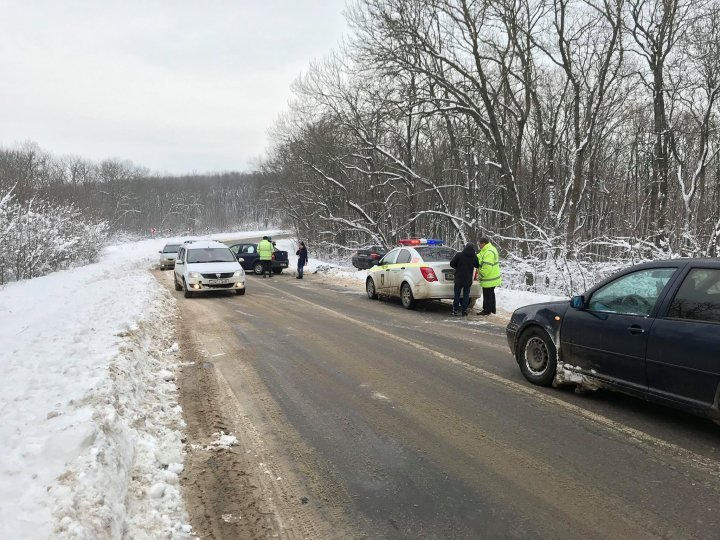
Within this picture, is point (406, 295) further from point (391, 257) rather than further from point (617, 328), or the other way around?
point (617, 328)

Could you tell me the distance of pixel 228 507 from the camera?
3.23 meters

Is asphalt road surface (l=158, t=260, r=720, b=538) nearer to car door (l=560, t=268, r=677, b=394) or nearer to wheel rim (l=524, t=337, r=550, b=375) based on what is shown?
wheel rim (l=524, t=337, r=550, b=375)

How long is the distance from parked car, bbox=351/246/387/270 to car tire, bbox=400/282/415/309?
1438 cm

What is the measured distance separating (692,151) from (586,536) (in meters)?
30.9

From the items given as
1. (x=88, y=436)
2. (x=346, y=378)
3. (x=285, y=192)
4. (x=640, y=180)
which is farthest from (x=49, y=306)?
(x=640, y=180)

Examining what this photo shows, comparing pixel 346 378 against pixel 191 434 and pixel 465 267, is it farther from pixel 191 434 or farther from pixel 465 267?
pixel 465 267

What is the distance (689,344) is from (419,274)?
8.42m

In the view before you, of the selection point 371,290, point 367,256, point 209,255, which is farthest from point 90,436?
point 367,256

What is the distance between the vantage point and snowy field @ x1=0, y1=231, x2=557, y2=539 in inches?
108

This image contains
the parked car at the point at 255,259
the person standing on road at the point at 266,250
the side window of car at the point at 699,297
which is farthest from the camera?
the parked car at the point at 255,259

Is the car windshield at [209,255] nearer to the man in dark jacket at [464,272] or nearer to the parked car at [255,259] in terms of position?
the parked car at [255,259]

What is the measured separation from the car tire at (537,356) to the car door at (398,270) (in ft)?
22.9

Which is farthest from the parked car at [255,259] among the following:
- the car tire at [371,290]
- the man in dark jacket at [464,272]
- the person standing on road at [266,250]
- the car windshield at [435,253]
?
the man in dark jacket at [464,272]

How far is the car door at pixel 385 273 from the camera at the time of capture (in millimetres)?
13797
